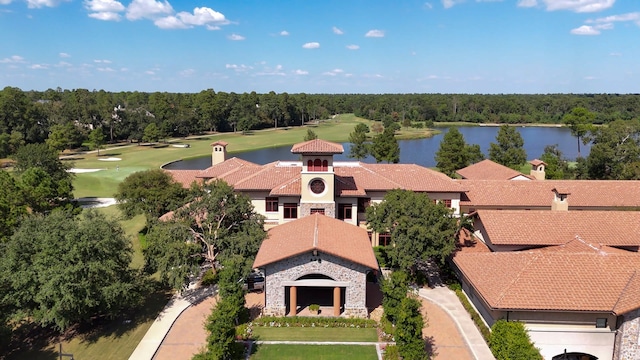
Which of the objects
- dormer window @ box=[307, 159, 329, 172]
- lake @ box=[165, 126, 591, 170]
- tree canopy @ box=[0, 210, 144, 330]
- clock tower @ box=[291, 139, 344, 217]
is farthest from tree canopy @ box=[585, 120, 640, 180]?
tree canopy @ box=[0, 210, 144, 330]

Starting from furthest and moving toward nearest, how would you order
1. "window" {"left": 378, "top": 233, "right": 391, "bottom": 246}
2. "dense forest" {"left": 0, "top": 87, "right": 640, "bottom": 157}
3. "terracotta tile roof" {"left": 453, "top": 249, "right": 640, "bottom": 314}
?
"dense forest" {"left": 0, "top": 87, "right": 640, "bottom": 157} < "window" {"left": 378, "top": 233, "right": 391, "bottom": 246} < "terracotta tile roof" {"left": 453, "top": 249, "right": 640, "bottom": 314}

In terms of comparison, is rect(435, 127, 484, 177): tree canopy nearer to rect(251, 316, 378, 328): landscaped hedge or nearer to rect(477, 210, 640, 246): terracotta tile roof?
rect(477, 210, 640, 246): terracotta tile roof

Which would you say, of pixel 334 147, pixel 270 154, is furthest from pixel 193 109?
pixel 334 147

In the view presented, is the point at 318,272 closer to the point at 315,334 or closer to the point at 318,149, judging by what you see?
the point at 315,334

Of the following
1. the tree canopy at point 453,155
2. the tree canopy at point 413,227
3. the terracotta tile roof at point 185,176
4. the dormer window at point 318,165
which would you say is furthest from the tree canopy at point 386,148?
the tree canopy at point 413,227

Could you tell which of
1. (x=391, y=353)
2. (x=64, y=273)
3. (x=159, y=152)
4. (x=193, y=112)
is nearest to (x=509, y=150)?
(x=391, y=353)

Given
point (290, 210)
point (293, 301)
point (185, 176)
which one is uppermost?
point (185, 176)
